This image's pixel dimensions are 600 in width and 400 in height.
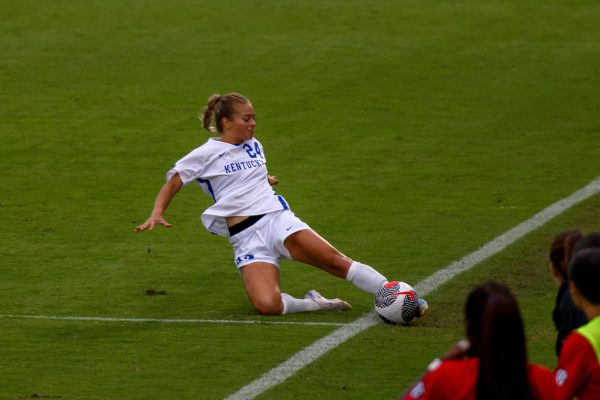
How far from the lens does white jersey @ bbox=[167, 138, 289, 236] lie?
9773 millimetres

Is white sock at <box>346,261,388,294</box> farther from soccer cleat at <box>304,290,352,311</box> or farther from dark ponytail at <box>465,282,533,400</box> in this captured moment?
dark ponytail at <box>465,282,533,400</box>

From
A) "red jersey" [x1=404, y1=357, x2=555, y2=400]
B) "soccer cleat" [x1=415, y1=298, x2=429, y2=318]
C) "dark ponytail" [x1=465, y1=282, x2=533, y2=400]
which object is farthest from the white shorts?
"dark ponytail" [x1=465, y1=282, x2=533, y2=400]

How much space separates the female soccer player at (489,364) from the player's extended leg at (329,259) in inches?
185

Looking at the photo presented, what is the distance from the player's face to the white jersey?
77 mm

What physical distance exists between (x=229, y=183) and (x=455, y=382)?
5.26 m

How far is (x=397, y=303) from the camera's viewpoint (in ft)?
29.9

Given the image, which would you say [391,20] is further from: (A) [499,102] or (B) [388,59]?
(A) [499,102]

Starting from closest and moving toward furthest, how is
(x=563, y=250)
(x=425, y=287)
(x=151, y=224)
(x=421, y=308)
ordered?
(x=563, y=250) < (x=151, y=224) < (x=421, y=308) < (x=425, y=287)

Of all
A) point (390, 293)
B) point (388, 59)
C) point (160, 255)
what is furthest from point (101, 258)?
point (388, 59)

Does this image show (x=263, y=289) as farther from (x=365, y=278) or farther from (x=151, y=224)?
(x=151, y=224)

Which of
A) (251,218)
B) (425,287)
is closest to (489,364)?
(251,218)

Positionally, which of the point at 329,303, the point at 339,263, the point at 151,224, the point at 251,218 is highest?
the point at 151,224

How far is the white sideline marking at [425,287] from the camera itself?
794 centimetres

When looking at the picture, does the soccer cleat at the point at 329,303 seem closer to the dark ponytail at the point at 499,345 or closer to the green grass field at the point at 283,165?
the green grass field at the point at 283,165
